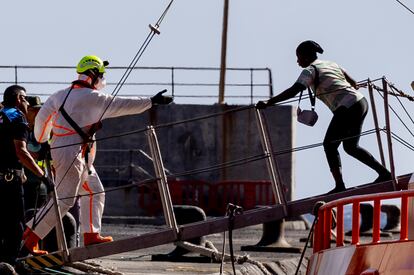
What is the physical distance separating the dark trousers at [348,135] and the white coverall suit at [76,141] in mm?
1819

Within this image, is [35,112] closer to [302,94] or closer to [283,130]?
[302,94]

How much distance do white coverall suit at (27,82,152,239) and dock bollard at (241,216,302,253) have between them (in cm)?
761

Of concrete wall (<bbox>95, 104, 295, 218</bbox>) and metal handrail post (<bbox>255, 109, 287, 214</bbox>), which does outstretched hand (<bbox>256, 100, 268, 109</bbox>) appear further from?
concrete wall (<bbox>95, 104, 295, 218</bbox>)

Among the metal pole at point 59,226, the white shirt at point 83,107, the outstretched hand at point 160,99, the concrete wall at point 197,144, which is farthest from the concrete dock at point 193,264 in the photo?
the concrete wall at point 197,144

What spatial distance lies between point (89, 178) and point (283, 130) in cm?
2454

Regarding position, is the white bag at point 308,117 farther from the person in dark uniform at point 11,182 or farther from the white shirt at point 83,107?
the person in dark uniform at point 11,182

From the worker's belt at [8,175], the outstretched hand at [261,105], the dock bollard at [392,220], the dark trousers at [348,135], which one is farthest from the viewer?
the dock bollard at [392,220]

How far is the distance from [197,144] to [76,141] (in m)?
24.6

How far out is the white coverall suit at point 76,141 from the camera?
697 inches

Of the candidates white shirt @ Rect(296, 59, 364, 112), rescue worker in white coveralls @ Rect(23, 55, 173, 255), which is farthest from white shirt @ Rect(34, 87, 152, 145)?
white shirt @ Rect(296, 59, 364, 112)

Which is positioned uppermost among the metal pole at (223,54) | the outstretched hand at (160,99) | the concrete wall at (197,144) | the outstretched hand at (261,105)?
the metal pole at (223,54)

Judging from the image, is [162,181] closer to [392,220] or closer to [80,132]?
[80,132]

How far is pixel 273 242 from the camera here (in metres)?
25.6

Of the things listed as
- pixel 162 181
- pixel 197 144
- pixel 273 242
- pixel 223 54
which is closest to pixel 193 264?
pixel 273 242
